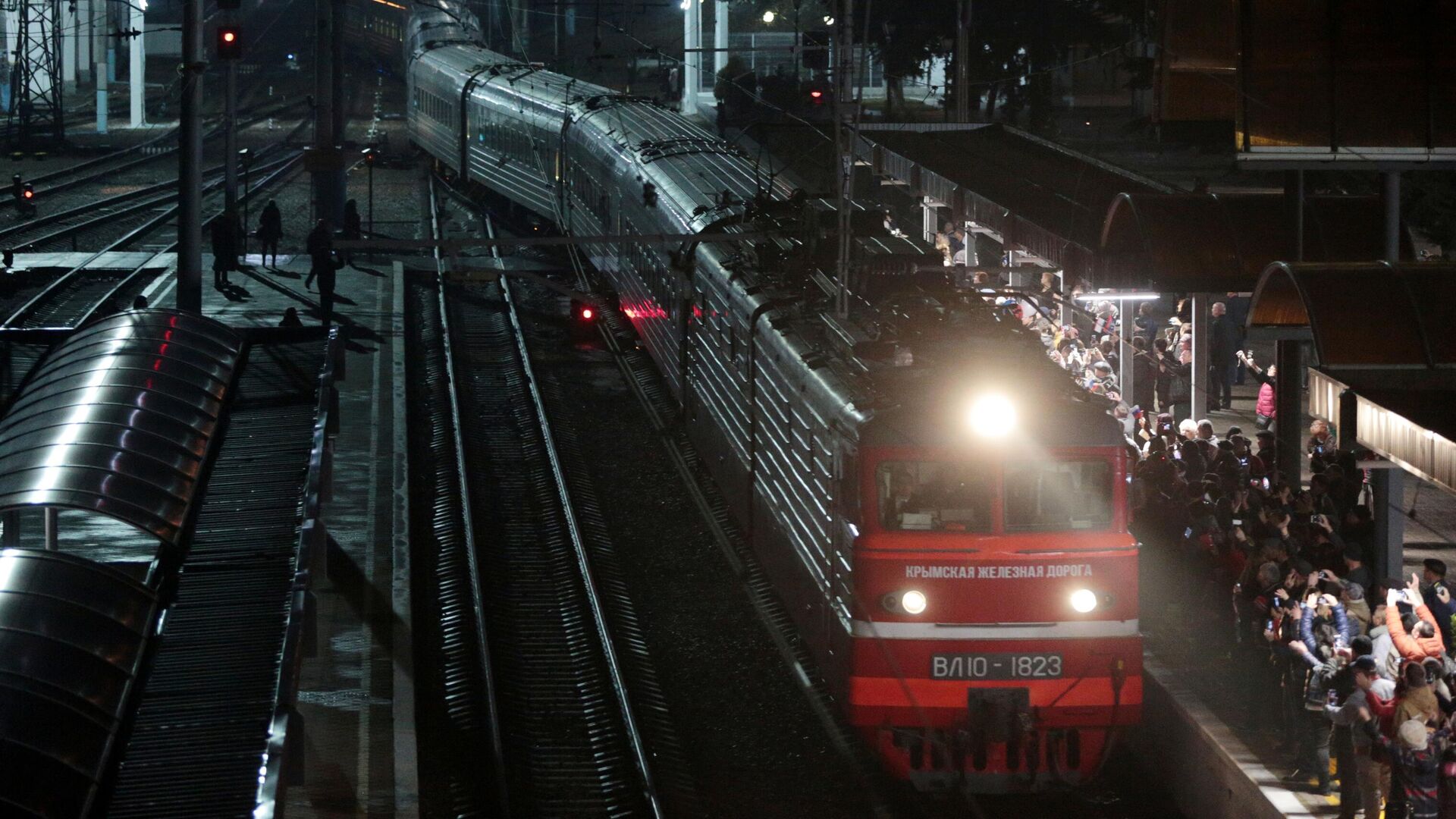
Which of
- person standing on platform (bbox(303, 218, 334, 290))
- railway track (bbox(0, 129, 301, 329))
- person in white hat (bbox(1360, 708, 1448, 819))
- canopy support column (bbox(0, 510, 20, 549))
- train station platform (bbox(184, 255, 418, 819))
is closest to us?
person in white hat (bbox(1360, 708, 1448, 819))

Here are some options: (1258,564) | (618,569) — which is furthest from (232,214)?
(1258,564)

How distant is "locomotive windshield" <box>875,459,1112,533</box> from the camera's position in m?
11.9

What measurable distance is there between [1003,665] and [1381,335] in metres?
4.37

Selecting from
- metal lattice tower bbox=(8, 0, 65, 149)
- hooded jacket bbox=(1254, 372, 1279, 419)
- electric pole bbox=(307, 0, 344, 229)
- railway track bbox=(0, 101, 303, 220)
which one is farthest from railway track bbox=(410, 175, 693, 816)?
metal lattice tower bbox=(8, 0, 65, 149)

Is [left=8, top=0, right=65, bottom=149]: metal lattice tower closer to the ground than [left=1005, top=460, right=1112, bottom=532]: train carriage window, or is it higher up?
higher up

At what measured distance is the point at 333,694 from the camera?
46.7 ft

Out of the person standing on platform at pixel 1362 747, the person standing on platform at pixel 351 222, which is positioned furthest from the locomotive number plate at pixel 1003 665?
the person standing on platform at pixel 351 222

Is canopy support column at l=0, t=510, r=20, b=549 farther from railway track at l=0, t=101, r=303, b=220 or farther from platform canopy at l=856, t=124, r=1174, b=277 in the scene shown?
railway track at l=0, t=101, r=303, b=220

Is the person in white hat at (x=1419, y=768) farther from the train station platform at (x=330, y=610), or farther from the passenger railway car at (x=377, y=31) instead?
the passenger railway car at (x=377, y=31)

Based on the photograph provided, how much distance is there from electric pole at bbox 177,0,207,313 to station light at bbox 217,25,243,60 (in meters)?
5.31

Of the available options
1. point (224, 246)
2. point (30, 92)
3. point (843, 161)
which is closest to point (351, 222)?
point (224, 246)

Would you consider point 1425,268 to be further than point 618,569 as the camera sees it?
No

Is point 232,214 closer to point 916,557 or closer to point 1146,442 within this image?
point 1146,442

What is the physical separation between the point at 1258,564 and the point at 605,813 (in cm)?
543
